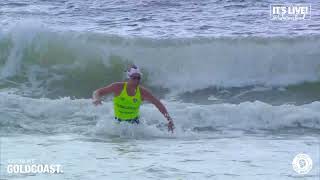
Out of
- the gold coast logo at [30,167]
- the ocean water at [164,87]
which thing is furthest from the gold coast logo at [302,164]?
the gold coast logo at [30,167]

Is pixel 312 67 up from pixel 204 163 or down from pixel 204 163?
down

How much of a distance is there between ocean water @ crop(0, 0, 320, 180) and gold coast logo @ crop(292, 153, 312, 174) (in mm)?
89

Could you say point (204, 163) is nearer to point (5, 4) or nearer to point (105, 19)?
point (105, 19)

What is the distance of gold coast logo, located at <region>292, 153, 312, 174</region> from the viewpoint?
659 centimetres

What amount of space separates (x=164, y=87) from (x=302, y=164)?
6.85 m

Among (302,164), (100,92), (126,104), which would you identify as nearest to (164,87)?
(126,104)

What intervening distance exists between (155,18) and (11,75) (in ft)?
15.0

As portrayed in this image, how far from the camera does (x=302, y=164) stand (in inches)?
269

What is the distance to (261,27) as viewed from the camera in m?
16.0

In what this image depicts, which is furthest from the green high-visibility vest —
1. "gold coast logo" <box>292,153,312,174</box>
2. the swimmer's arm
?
"gold coast logo" <box>292,153,312,174</box>

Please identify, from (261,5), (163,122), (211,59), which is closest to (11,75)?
(211,59)

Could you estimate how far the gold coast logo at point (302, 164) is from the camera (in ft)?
21.6

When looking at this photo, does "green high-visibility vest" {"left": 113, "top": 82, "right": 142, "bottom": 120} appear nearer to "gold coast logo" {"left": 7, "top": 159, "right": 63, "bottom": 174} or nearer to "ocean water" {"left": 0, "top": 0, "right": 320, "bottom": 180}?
"ocean water" {"left": 0, "top": 0, "right": 320, "bottom": 180}

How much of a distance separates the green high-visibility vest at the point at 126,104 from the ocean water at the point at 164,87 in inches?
5.7
